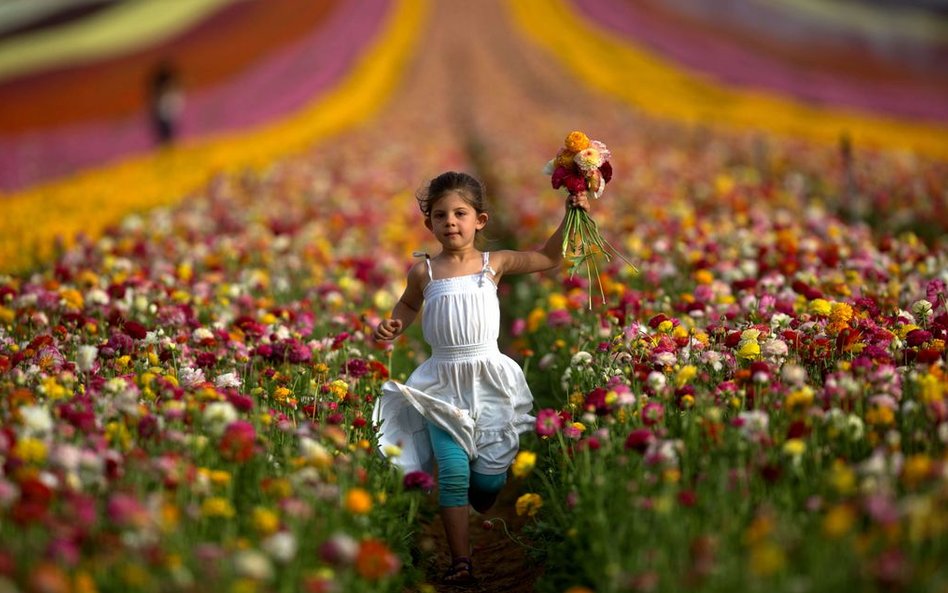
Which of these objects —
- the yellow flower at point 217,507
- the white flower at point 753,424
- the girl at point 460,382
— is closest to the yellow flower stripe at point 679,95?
the girl at point 460,382

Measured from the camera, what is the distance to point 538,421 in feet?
12.2

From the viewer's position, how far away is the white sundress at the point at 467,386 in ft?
14.5

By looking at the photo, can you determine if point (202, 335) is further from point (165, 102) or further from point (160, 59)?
point (160, 59)

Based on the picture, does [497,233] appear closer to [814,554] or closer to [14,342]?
[14,342]

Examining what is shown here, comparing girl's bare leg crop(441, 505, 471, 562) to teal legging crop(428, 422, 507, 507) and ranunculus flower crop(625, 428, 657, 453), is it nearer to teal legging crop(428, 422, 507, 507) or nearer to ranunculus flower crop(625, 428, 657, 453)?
teal legging crop(428, 422, 507, 507)

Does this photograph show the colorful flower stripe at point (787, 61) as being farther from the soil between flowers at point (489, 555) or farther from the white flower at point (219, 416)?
the white flower at point (219, 416)

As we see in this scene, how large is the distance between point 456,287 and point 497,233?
6.67m

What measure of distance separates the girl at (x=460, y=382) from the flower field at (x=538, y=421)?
182mm

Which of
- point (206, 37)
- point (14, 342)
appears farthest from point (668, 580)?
point (206, 37)

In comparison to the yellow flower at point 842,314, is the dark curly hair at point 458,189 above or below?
above

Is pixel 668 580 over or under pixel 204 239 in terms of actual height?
under

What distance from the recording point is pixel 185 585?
266cm

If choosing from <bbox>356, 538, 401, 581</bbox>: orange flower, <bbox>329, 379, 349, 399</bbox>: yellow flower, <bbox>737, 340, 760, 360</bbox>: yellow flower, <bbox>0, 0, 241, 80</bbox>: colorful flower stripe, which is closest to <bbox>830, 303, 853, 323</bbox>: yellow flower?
<bbox>737, 340, 760, 360</bbox>: yellow flower

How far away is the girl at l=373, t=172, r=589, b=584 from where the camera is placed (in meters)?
4.35
